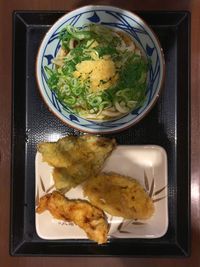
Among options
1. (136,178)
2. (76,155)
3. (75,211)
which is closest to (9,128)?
(76,155)

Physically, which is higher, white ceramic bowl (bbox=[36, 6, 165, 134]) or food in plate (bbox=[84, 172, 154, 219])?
white ceramic bowl (bbox=[36, 6, 165, 134])

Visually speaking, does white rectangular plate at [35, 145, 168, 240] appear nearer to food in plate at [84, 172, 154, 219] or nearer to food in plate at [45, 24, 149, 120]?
food in plate at [84, 172, 154, 219]

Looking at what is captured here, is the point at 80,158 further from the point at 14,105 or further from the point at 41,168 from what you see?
the point at 14,105

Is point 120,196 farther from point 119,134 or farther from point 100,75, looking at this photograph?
point 100,75

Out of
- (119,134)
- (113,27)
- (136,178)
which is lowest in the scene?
(136,178)

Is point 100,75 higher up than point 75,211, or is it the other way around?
point 100,75

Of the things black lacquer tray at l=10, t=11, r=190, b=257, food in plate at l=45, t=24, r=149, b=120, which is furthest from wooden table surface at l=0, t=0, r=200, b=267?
food in plate at l=45, t=24, r=149, b=120
